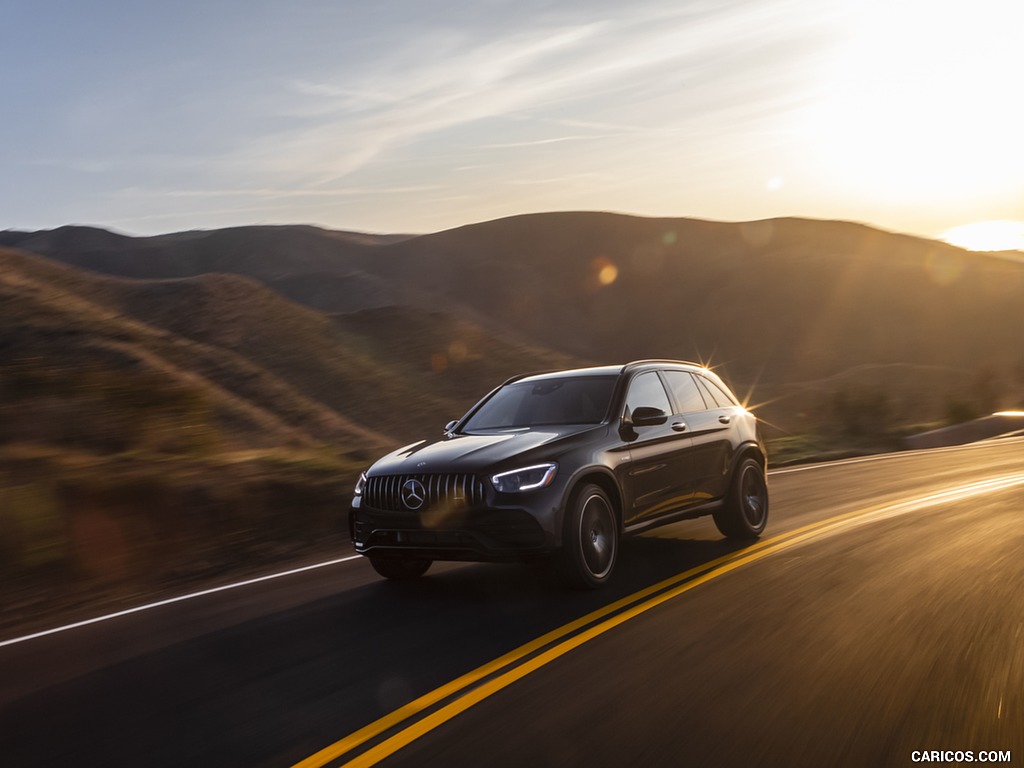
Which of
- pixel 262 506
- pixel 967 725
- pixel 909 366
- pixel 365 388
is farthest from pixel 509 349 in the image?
pixel 967 725

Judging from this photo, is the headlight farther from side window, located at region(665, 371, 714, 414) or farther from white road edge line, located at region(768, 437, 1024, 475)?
white road edge line, located at region(768, 437, 1024, 475)

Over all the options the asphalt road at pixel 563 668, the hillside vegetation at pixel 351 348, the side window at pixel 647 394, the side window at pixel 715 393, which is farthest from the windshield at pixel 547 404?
the hillside vegetation at pixel 351 348

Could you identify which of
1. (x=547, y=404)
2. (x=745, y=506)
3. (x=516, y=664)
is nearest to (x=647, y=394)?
(x=547, y=404)

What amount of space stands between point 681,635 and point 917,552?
12.3ft

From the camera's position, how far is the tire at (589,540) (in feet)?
24.2

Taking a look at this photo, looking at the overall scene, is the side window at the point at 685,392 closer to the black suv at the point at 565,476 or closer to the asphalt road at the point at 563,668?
the black suv at the point at 565,476

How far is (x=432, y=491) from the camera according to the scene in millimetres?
7391

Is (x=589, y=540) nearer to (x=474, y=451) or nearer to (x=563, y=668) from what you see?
(x=474, y=451)

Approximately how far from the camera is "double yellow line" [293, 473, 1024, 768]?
442 cm

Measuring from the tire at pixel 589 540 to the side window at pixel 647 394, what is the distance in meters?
1.08

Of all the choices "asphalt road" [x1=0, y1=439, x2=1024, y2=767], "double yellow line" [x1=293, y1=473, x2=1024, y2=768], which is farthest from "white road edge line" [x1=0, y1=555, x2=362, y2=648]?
"double yellow line" [x1=293, y1=473, x2=1024, y2=768]

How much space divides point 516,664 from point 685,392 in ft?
15.4

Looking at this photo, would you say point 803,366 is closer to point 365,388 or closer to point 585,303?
point 585,303

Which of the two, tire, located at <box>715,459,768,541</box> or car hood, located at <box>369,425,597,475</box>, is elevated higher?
car hood, located at <box>369,425,597,475</box>
